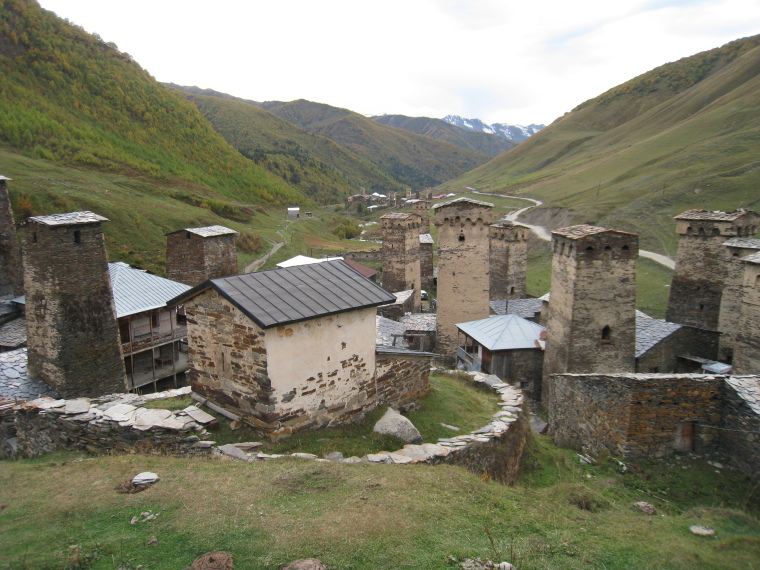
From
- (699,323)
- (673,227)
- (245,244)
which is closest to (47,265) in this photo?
(699,323)

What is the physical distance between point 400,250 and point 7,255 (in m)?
21.0

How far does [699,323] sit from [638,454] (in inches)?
591

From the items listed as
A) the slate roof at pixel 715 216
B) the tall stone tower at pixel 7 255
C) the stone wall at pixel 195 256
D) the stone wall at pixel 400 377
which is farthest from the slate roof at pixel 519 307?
the tall stone tower at pixel 7 255

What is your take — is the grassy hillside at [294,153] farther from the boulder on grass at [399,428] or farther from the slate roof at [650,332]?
the boulder on grass at [399,428]

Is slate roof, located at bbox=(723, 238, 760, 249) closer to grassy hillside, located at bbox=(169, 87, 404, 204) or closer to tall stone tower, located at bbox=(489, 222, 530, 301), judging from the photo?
tall stone tower, located at bbox=(489, 222, 530, 301)

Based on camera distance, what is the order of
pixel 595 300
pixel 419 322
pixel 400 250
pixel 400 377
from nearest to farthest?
A: pixel 400 377
pixel 595 300
pixel 419 322
pixel 400 250

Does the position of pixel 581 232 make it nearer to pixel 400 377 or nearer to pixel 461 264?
pixel 461 264

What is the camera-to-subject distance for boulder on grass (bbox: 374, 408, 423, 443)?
393 inches

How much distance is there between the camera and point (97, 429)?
8.91 metres

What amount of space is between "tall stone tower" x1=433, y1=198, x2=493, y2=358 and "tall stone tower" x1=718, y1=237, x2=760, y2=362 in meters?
9.41

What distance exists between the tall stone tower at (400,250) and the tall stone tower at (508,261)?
16.7 feet

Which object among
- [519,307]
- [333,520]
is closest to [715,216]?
[519,307]

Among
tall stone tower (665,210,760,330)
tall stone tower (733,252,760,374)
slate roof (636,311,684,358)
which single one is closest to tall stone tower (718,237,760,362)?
tall stone tower (665,210,760,330)

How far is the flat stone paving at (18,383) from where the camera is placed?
1380cm
